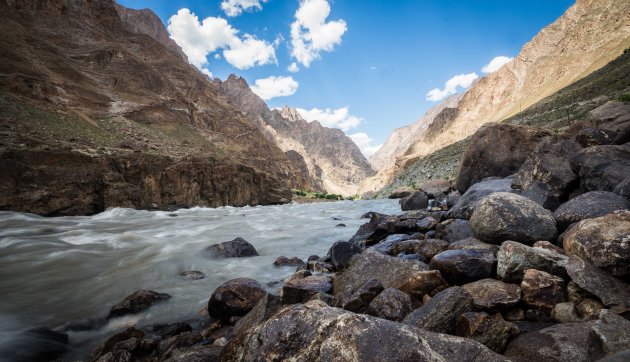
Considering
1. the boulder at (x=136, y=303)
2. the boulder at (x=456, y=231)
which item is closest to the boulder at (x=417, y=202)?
the boulder at (x=456, y=231)

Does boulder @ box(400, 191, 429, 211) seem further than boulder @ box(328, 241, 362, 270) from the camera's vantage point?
Yes

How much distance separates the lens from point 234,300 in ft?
15.6

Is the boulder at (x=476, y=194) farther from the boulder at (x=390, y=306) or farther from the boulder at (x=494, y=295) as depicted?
the boulder at (x=390, y=306)

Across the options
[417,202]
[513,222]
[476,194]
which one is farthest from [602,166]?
[417,202]

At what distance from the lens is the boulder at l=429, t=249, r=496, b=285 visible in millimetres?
4047

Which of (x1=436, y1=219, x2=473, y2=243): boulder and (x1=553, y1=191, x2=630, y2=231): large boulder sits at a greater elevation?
(x1=553, y1=191, x2=630, y2=231): large boulder

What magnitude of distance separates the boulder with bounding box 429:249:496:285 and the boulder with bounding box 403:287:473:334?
895 mm

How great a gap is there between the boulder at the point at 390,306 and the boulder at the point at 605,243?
2.25 m

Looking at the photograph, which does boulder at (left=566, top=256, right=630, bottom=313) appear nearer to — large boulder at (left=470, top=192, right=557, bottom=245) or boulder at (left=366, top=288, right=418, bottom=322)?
large boulder at (left=470, top=192, right=557, bottom=245)

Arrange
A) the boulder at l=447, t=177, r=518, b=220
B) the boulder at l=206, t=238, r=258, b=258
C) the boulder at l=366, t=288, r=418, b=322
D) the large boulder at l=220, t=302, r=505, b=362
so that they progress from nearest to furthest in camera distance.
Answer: the large boulder at l=220, t=302, r=505, b=362 < the boulder at l=366, t=288, r=418, b=322 < the boulder at l=447, t=177, r=518, b=220 < the boulder at l=206, t=238, r=258, b=258

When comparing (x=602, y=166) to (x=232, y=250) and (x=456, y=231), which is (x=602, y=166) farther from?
(x=232, y=250)

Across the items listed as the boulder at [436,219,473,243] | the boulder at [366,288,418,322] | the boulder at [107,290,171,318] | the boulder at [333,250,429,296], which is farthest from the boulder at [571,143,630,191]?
the boulder at [107,290,171,318]

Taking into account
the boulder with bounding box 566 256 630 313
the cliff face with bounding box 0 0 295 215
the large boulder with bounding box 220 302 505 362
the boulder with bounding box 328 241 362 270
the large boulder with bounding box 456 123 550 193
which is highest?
the cliff face with bounding box 0 0 295 215

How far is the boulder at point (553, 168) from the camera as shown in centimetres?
753
